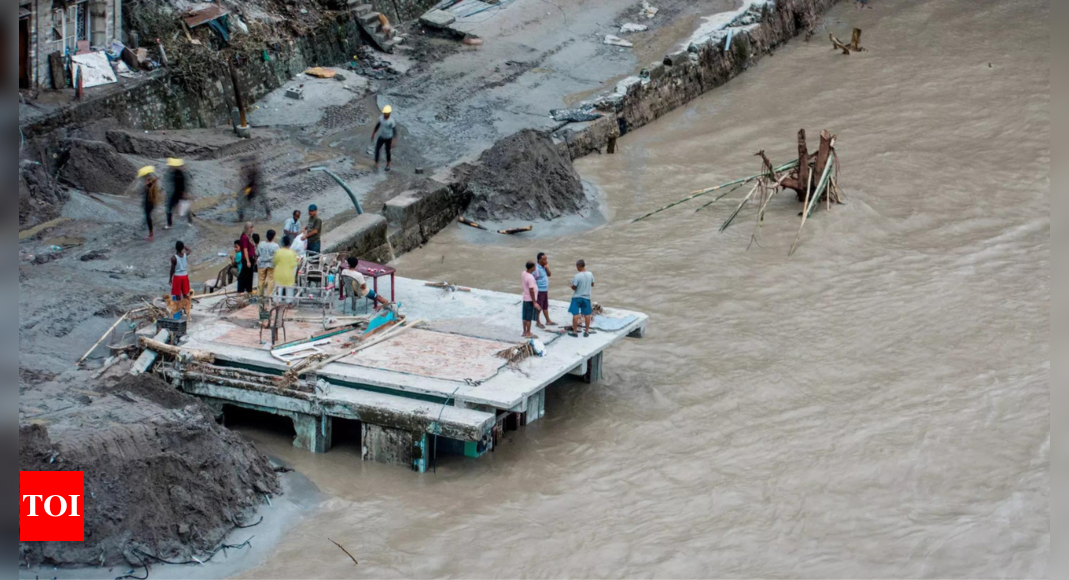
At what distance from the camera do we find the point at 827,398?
15109 mm

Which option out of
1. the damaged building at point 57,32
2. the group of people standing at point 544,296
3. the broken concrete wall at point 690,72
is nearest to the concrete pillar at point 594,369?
the group of people standing at point 544,296

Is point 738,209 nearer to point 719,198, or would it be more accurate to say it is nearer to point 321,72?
point 719,198

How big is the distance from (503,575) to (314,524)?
2.04 m

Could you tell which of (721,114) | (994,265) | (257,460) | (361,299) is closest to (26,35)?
(361,299)

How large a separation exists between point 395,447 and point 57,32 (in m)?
12.8

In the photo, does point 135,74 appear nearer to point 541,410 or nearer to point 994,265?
point 541,410

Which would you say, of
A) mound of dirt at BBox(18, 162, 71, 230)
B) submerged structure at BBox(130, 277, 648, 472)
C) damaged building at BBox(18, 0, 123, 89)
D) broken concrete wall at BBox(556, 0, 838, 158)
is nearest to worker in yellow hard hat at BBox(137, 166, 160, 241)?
mound of dirt at BBox(18, 162, 71, 230)

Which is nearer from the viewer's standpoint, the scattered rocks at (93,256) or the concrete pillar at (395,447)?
the concrete pillar at (395,447)

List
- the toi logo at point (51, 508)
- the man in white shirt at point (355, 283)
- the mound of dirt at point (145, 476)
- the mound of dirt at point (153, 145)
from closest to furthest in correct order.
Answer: the toi logo at point (51, 508) → the mound of dirt at point (145, 476) → the man in white shirt at point (355, 283) → the mound of dirt at point (153, 145)

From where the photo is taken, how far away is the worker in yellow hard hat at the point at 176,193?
18312mm

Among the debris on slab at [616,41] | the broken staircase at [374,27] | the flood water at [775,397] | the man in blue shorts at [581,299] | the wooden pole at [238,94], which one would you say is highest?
the broken staircase at [374,27]

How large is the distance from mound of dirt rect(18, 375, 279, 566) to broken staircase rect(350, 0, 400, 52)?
1557 cm

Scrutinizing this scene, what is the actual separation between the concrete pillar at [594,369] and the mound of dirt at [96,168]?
8662mm

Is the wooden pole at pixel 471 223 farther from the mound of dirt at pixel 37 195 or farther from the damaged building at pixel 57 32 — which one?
the damaged building at pixel 57 32
